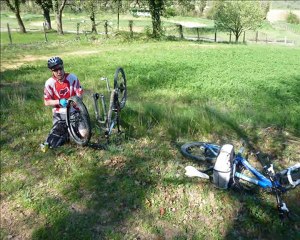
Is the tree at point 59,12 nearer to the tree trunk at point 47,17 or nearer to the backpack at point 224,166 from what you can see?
the tree trunk at point 47,17

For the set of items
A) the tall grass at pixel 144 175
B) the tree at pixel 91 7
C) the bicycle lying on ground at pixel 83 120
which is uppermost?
the tree at pixel 91 7

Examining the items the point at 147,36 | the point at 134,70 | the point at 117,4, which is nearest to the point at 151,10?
the point at 147,36

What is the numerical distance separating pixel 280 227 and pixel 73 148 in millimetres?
3877

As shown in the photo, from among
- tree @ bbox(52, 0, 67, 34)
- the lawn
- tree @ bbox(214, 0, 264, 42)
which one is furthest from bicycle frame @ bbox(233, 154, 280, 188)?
tree @ bbox(52, 0, 67, 34)

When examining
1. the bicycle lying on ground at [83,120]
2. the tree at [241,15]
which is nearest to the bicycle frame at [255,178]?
the bicycle lying on ground at [83,120]

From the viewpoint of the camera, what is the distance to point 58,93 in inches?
243

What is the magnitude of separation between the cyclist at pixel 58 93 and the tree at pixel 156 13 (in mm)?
25980

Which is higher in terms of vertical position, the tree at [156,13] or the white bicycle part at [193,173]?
the tree at [156,13]

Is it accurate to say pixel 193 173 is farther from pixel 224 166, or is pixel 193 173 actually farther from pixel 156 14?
pixel 156 14

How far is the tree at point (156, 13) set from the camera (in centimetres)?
3097

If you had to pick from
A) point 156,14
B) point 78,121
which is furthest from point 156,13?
point 78,121

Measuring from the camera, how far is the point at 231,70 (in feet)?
48.4

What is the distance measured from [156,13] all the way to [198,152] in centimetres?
2721

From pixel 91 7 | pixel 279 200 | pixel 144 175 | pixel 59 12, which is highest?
pixel 91 7
